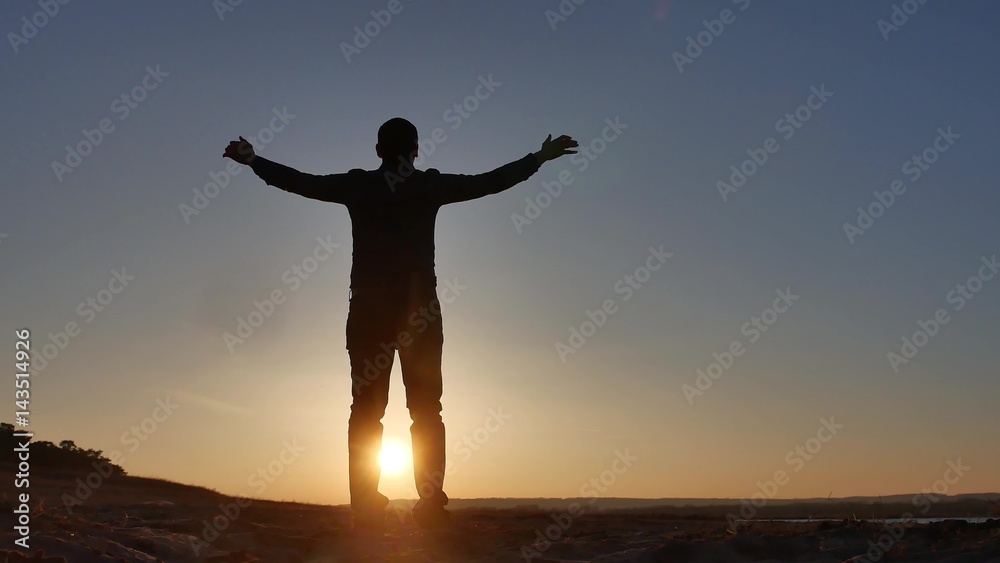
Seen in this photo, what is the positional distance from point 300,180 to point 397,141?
72 centimetres

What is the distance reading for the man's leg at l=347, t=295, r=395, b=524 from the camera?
543 cm

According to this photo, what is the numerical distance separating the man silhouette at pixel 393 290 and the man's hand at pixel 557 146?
30cm

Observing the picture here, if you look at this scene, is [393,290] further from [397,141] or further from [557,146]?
[557,146]

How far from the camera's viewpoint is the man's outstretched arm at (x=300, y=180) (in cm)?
565

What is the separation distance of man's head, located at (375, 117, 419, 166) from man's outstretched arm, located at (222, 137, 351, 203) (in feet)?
1.10

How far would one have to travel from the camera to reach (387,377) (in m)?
5.52

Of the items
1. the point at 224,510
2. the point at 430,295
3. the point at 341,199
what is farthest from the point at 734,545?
the point at 224,510

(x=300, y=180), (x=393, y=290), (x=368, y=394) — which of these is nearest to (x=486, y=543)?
(x=368, y=394)

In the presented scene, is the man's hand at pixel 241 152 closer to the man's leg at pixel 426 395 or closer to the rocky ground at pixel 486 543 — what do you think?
the man's leg at pixel 426 395

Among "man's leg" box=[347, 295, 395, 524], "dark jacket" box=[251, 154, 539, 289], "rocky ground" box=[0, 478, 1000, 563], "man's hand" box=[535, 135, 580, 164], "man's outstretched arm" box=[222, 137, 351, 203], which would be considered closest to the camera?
"rocky ground" box=[0, 478, 1000, 563]

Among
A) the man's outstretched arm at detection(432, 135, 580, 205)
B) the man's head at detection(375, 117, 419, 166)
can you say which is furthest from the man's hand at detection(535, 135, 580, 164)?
the man's head at detection(375, 117, 419, 166)

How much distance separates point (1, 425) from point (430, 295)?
1003cm

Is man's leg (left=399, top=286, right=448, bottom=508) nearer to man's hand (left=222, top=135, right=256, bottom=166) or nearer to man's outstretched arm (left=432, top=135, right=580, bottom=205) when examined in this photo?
man's outstretched arm (left=432, top=135, right=580, bottom=205)

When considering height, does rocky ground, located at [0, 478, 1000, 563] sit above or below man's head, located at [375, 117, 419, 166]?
below
